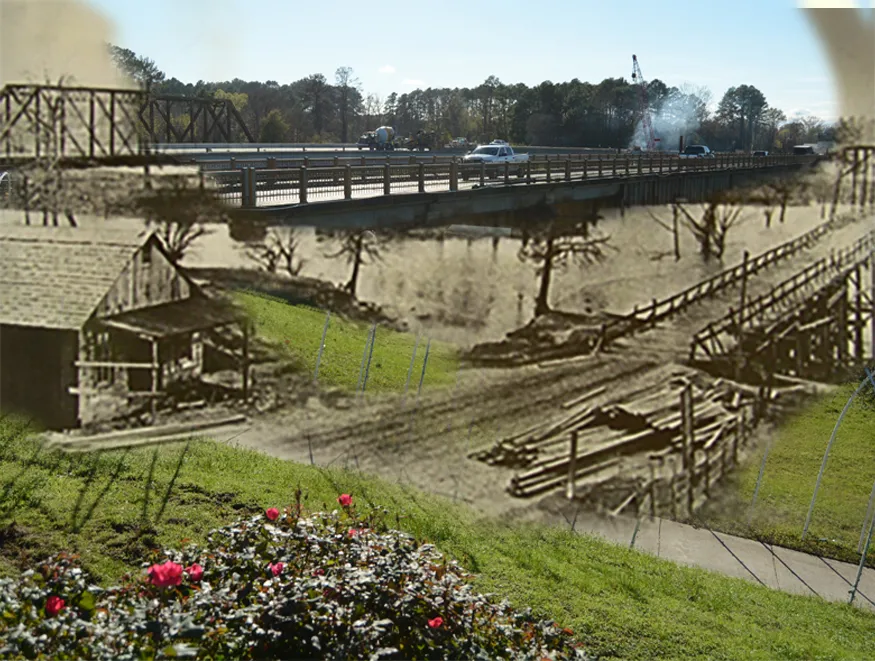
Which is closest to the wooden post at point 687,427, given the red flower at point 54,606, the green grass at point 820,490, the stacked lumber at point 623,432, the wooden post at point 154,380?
the stacked lumber at point 623,432

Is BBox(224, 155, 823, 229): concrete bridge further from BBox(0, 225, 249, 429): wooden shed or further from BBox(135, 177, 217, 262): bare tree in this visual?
BBox(0, 225, 249, 429): wooden shed

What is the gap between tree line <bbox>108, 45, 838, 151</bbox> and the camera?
9.75 feet

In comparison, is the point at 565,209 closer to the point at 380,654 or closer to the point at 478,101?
the point at 478,101

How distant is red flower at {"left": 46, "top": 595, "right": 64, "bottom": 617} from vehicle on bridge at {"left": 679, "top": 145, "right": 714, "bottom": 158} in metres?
3.04

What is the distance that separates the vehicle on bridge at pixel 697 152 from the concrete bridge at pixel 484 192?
0.09 ft

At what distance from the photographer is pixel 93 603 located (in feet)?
13.1

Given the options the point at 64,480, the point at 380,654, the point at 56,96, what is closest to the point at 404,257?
the point at 56,96

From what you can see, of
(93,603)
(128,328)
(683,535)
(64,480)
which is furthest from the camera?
(683,535)

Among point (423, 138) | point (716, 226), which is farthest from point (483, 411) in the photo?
point (423, 138)

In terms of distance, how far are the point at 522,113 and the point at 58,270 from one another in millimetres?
1794

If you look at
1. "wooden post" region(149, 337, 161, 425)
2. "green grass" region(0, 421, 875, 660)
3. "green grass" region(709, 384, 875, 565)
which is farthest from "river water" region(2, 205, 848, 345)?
"green grass" region(709, 384, 875, 565)

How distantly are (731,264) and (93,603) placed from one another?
300 centimetres

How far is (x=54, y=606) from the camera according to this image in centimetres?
379

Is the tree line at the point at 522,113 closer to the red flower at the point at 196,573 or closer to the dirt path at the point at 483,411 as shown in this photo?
the dirt path at the point at 483,411
